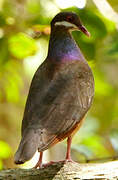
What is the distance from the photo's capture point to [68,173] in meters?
5.27

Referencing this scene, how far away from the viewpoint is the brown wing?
5176 mm

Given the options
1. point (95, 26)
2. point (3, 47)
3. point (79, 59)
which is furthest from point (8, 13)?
point (79, 59)

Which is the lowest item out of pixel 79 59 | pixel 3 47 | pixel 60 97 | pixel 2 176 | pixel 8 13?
pixel 2 176

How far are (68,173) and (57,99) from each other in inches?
25.2

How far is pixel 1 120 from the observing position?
855 cm

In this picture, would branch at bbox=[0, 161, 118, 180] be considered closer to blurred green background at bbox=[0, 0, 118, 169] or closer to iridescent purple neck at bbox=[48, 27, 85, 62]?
blurred green background at bbox=[0, 0, 118, 169]

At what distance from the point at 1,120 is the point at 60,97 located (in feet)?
10.9

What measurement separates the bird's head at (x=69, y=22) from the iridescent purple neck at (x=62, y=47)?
0.30 ft

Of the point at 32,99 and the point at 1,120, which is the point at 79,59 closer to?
the point at 32,99

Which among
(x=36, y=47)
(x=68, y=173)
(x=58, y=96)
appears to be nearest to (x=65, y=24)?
(x=58, y=96)

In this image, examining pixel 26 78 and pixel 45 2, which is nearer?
pixel 45 2

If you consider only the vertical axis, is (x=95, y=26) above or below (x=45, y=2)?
below

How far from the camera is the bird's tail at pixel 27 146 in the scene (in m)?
4.77

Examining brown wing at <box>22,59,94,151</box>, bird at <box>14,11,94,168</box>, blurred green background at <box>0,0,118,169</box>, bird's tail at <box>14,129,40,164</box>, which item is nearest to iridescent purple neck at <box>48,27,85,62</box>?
bird at <box>14,11,94,168</box>
